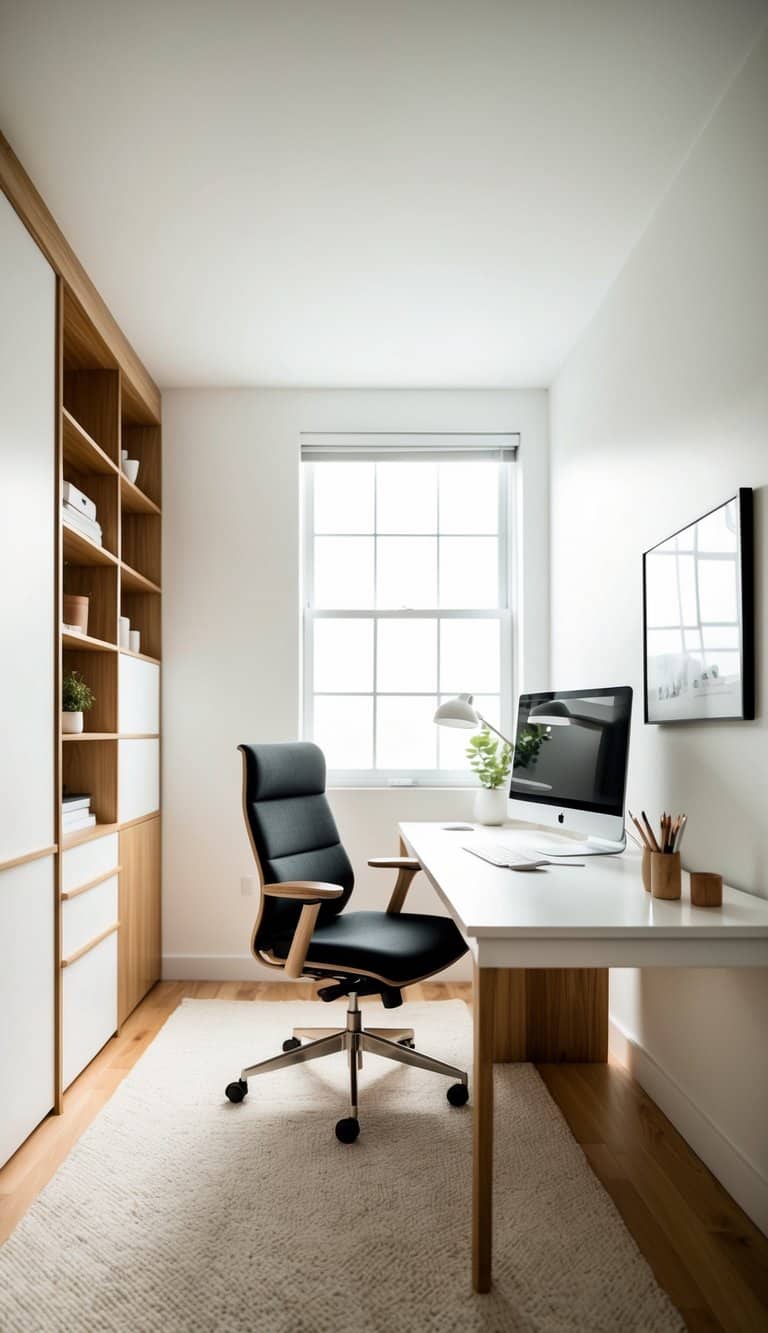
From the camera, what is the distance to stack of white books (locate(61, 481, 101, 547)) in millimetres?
2887

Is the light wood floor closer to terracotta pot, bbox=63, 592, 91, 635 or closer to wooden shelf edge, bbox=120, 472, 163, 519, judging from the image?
terracotta pot, bbox=63, 592, 91, 635

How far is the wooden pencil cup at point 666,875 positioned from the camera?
2078 millimetres

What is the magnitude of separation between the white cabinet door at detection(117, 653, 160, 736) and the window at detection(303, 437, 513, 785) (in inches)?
27.8

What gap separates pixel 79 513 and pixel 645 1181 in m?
2.61

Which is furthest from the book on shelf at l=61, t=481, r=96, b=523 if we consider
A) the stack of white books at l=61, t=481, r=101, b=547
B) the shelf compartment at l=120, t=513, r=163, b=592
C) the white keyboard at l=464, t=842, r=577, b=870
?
the white keyboard at l=464, t=842, r=577, b=870

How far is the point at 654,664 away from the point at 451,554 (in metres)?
1.76

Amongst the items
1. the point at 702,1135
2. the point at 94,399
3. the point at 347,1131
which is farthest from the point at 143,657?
the point at 702,1135

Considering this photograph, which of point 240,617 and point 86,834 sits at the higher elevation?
point 240,617

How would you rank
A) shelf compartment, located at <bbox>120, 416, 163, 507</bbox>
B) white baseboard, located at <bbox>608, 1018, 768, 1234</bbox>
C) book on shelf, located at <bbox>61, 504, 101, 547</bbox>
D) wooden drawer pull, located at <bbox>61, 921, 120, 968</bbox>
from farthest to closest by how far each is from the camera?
shelf compartment, located at <bbox>120, 416, 163, 507</bbox> < book on shelf, located at <bbox>61, 504, 101, 547</bbox> < wooden drawer pull, located at <bbox>61, 921, 120, 968</bbox> < white baseboard, located at <bbox>608, 1018, 768, 1234</bbox>

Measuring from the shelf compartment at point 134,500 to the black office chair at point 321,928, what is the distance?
1.34 meters

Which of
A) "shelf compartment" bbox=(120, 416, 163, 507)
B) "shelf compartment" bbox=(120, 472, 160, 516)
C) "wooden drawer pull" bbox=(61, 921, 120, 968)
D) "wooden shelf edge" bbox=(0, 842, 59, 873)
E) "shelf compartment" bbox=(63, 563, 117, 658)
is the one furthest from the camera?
"shelf compartment" bbox=(120, 416, 163, 507)

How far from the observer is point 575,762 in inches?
111

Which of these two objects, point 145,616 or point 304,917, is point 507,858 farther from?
point 145,616

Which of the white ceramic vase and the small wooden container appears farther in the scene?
the white ceramic vase
